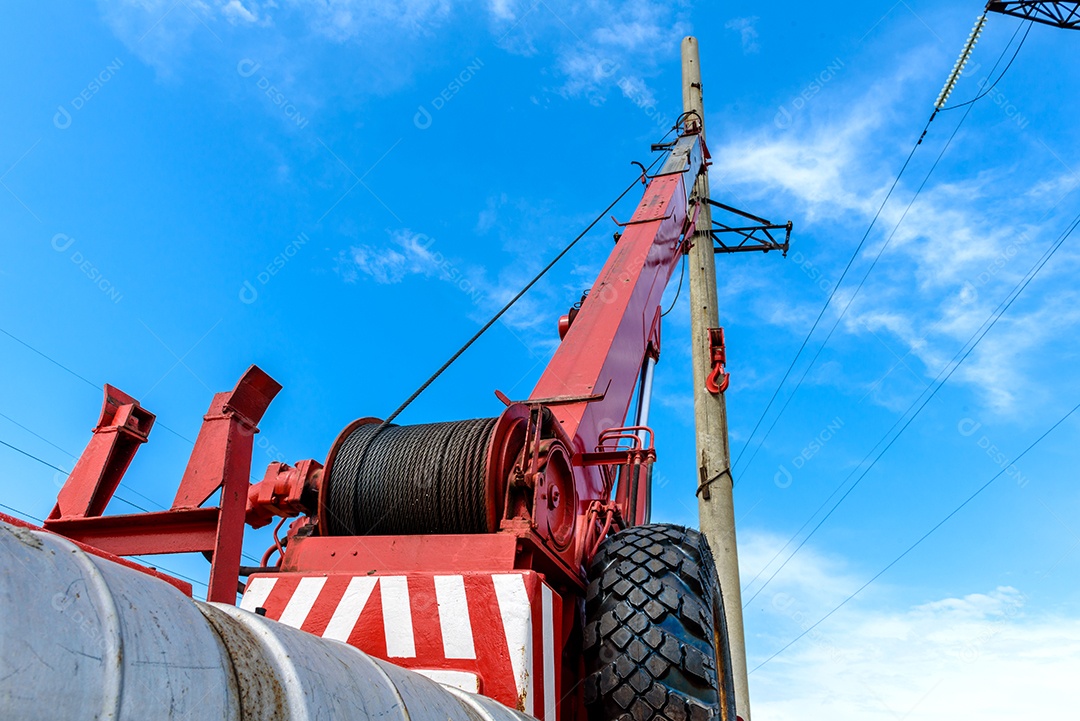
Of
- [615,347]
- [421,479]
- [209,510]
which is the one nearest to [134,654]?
[209,510]

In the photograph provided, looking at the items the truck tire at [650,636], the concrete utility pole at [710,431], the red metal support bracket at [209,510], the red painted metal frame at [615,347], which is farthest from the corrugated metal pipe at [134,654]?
the concrete utility pole at [710,431]

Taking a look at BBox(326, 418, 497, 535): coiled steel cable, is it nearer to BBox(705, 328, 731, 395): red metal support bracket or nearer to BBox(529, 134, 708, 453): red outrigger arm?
BBox(529, 134, 708, 453): red outrigger arm

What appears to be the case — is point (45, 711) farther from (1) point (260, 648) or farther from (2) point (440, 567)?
(2) point (440, 567)

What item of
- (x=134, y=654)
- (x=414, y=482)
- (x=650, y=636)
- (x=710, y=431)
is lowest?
(x=134, y=654)

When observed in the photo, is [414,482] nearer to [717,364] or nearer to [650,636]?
[650,636]

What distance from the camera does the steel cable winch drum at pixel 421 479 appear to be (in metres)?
3.38

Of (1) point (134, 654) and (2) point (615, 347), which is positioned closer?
(1) point (134, 654)

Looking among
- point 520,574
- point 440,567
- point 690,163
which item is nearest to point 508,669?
point 520,574

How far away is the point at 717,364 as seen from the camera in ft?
29.2

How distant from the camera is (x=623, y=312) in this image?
18.5 ft

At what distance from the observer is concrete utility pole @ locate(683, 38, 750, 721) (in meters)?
7.25

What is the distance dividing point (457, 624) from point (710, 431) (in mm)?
5950

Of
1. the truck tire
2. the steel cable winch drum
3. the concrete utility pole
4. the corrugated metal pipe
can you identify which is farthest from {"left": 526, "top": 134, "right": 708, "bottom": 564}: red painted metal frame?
the corrugated metal pipe

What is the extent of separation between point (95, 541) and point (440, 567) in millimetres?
1210
